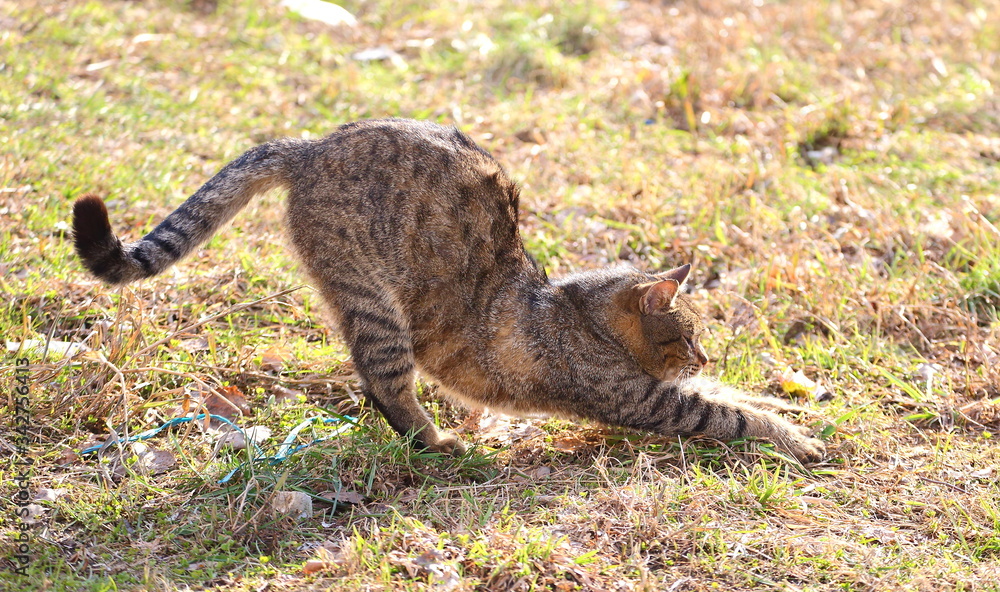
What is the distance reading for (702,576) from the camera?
3209 millimetres

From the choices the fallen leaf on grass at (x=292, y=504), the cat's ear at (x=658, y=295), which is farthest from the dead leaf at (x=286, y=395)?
the cat's ear at (x=658, y=295)

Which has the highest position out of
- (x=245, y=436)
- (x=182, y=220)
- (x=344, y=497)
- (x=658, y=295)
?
(x=182, y=220)

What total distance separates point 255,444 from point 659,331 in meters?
1.90

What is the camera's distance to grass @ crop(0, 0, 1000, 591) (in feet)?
11.1

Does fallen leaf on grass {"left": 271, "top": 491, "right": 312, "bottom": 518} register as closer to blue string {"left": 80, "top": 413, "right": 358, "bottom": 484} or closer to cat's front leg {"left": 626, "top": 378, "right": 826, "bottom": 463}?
blue string {"left": 80, "top": 413, "right": 358, "bottom": 484}

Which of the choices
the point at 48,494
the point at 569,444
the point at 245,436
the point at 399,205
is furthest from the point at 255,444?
the point at 569,444

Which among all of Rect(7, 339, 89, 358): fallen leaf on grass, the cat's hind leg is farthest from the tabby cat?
Rect(7, 339, 89, 358): fallen leaf on grass

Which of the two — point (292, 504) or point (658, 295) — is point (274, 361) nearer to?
point (292, 504)

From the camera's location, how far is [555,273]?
568 cm

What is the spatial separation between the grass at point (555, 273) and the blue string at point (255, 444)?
54 millimetres

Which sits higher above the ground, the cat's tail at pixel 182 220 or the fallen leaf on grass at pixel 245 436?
the cat's tail at pixel 182 220

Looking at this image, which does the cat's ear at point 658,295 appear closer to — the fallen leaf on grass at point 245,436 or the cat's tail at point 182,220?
the cat's tail at point 182,220

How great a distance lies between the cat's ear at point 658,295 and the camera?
13.9ft

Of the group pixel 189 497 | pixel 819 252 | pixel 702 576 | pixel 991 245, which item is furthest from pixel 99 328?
pixel 991 245
